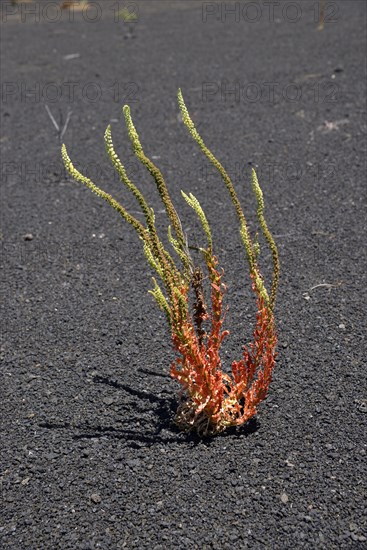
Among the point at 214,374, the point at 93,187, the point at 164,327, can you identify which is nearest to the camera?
the point at 93,187

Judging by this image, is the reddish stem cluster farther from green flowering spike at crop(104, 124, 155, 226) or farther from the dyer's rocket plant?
green flowering spike at crop(104, 124, 155, 226)

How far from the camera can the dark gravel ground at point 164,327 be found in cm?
192

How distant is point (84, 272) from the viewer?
→ 3.22m

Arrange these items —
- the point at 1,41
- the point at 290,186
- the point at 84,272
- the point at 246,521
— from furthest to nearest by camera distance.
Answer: the point at 1,41 → the point at 290,186 → the point at 84,272 → the point at 246,521

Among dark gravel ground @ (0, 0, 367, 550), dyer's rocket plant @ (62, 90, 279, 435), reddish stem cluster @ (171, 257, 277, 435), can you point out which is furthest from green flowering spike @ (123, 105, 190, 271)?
dark gravel ground @ (0, 0, 367, 550)

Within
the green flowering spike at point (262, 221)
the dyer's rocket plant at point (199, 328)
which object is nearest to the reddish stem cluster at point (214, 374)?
the dyer's rocket plant at point (199, 328)

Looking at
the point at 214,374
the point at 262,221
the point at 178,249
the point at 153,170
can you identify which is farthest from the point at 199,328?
the point at 153,170

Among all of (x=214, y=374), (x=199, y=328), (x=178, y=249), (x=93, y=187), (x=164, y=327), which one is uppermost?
(x=93, y=187)

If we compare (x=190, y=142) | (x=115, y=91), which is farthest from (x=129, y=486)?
(x=115, y=91)

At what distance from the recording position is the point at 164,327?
275 cm

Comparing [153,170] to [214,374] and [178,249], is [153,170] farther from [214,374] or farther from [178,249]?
[214,374]

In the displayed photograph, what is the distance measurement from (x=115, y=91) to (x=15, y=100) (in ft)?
2.85

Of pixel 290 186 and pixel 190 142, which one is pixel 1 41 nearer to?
pixel 190 142

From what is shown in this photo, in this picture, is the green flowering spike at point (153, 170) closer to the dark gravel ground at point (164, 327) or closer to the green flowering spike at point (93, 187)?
the green flowering spike at point (93, 187)
